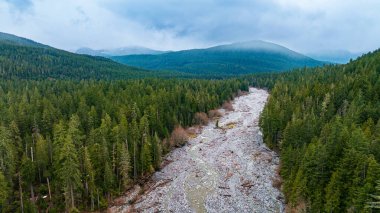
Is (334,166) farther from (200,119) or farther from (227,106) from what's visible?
(227,106)

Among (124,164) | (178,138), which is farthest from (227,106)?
(124,164)

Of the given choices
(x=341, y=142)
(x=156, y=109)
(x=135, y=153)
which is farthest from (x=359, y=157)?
(x=156, y=109)

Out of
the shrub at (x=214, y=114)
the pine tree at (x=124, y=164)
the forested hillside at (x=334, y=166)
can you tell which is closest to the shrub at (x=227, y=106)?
the shrub at (x=214, y=114)

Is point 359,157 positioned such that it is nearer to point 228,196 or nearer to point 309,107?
point 228,196

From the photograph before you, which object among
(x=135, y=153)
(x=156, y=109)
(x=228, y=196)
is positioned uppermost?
(x=156, y=109)

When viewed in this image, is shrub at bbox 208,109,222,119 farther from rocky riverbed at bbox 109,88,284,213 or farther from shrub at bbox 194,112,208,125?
rocky riverbed at bbox 109,88,284,213

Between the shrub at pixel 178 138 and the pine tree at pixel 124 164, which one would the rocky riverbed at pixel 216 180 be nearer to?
the shrub at pixel 178 138

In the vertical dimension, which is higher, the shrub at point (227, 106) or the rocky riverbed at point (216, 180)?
the shrub at point (227, 106)

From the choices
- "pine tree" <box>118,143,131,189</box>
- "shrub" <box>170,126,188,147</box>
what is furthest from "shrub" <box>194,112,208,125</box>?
"pine tree" <box>118,143,131,189</box>

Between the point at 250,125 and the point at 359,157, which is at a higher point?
the point at 359,157
